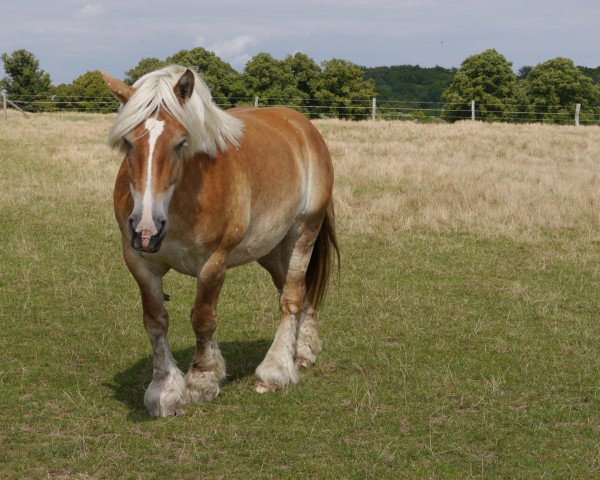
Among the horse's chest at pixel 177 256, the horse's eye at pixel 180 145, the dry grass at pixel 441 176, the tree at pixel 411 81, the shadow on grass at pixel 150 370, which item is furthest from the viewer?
the tree at pixel 411 81

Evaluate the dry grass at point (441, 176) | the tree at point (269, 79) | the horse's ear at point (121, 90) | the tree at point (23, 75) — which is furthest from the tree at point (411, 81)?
the horse's ear at point (121, 90)

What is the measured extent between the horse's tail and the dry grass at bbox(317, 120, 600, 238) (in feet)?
15.5

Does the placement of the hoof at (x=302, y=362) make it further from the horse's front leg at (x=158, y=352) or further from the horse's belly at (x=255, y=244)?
the horse's front leg at (x=158, y=352)

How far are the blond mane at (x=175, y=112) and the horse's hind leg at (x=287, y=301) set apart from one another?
136cm

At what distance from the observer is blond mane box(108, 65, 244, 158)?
4.20 m

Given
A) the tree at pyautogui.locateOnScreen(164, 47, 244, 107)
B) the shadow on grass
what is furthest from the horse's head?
the tree at pyautogui.locateOnScreen(164, 47, 244, 107)

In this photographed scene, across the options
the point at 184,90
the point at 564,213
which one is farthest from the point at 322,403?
the point at 564,213

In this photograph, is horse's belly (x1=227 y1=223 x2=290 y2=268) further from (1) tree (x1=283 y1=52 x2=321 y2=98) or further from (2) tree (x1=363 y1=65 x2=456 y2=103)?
(2) tree (x1=363 y1=65 x2=456 y2=103)

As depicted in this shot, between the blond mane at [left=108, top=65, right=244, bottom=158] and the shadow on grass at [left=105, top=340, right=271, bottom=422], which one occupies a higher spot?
the blond mane at [left=108, top=65, right=244, bottom=158]

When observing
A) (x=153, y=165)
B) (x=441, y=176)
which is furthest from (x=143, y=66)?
(x=153, y=165)

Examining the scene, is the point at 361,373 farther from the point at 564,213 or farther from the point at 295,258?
the point at 564,213

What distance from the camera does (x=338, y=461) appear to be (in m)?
4.25

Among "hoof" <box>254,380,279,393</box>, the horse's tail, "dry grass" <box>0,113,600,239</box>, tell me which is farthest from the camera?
"dry grass" <box>0,113,600,239</box>

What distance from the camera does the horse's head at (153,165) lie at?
3951 mm
